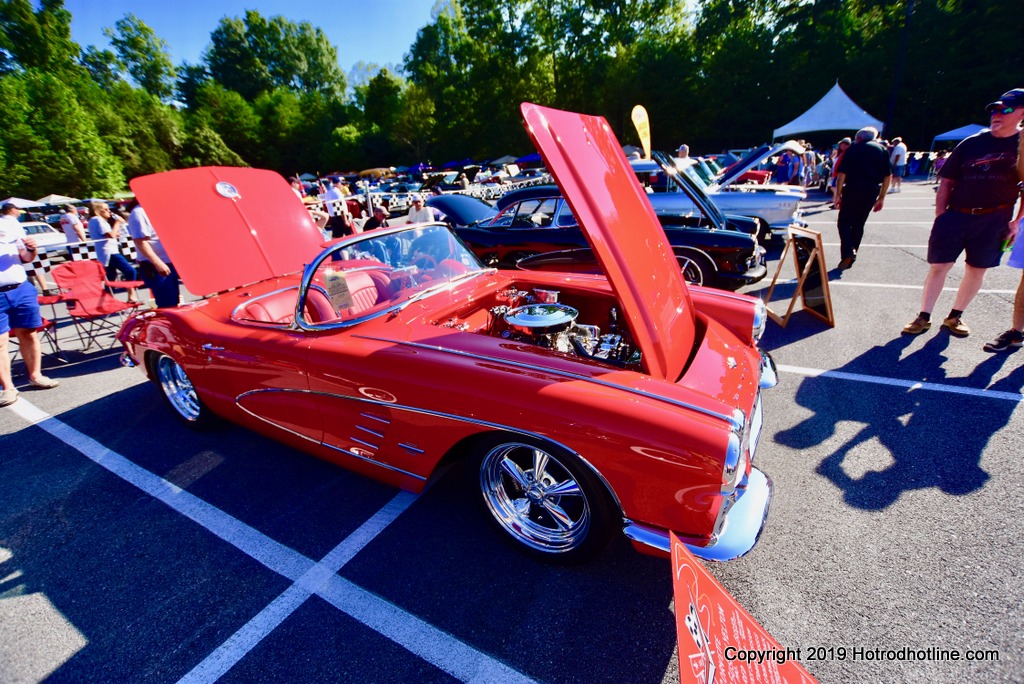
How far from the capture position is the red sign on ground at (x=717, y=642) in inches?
46.3

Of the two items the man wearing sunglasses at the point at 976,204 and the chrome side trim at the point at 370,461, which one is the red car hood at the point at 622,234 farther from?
the man wearing sunglasses at the point at 976,204

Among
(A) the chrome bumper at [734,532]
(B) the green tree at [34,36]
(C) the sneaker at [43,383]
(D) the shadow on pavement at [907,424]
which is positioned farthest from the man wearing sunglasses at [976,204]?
(B) the green tree at [34,36]

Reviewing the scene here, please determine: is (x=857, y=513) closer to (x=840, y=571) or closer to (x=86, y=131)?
(x=840, y=571)

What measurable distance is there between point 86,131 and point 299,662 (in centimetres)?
3822

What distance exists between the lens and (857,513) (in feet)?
7.29

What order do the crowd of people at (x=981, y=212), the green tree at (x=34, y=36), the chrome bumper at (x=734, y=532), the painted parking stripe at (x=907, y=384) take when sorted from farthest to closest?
the green tree at (x=34, y=36) < the crowd of people at (x=981, y=212) < the painted parking stripe at (x=907, y=384) < the chrome bumper at (x=734, y=532)

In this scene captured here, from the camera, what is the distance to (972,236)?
374cm

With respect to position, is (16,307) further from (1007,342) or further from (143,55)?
(143,55)

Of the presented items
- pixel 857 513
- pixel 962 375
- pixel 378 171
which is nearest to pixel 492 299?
pixel 857 513

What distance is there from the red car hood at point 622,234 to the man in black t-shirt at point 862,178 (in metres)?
4.52

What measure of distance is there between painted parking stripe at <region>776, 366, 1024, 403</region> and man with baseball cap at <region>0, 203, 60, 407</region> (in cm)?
645

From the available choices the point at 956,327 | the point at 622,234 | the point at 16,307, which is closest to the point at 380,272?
the point at 622,234

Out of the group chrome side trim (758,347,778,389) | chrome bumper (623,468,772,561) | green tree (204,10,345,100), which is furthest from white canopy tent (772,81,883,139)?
green tree (204,10,345,100)

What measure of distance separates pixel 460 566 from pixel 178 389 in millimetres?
2672
